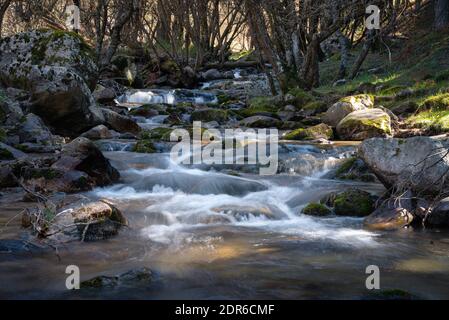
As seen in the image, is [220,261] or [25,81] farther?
[25,81]

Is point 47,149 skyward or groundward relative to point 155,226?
skyward

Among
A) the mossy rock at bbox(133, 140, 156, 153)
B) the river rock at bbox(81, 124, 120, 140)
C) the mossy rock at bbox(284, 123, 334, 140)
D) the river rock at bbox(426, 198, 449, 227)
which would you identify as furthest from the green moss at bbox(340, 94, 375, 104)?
the river rock at bbox(426, 198, 449, 227)

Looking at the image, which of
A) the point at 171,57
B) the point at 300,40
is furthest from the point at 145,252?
the point at 171,57

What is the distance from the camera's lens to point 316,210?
6461mm

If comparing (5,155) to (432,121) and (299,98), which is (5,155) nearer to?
(432,121)

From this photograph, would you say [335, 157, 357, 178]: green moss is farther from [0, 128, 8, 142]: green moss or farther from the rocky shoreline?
[0, 128, 8, 142]: green moss

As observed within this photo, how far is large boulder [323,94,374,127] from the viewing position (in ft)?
39.6

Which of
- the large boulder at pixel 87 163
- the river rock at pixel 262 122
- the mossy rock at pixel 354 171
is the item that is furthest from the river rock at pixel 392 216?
the river rock at pixel 262 122

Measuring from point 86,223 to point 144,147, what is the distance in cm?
493

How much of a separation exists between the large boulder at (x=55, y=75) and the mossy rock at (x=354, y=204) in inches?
255

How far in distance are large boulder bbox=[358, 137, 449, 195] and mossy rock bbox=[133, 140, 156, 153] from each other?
436 cm

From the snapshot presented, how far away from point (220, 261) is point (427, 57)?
1278cm

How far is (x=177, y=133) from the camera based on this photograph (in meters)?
11.3
